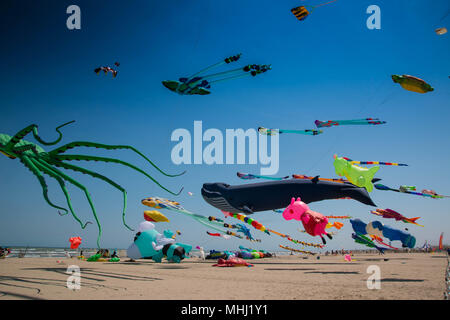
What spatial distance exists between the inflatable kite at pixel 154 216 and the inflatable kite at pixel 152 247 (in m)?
0.39

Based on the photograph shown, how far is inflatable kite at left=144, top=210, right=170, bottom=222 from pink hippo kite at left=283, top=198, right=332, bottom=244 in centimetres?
953

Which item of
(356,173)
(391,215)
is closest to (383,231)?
(391,215)

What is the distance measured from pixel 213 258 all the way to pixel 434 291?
930 inches

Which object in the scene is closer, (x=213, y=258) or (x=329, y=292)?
(x=329, y=292)

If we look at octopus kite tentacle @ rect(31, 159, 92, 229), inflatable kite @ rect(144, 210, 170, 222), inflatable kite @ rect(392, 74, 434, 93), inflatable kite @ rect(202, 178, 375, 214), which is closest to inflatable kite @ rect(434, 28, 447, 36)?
inflatable kite @ rect(392, 74, 434, 93)

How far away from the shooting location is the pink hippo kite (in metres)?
11.9

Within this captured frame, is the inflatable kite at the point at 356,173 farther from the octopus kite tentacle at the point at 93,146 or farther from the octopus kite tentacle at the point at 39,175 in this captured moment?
the octopus kite tentacle at the point at 39,175

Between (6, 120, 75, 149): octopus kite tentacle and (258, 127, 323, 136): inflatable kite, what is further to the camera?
(258, 127, 323, 136): inflatable kite

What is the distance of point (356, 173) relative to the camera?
14.9 meters

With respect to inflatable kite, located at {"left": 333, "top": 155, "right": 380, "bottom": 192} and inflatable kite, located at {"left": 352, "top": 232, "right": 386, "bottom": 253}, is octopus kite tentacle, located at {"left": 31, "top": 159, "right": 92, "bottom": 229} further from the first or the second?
inflatable kite, located at {"left": 352, "top": 232, "right": 386, "bottom": 253}
